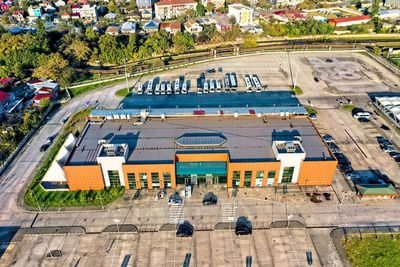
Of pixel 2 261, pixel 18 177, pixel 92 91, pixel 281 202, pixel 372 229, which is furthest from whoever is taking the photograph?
pixel 92 91

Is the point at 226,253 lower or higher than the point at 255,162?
lower

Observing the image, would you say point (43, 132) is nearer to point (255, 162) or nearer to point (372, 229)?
point (255, 162)

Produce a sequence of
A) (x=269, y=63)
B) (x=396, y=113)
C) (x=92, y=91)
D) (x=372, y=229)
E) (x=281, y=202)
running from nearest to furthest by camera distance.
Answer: (x=372, y=229) → (x=281, y=202) → (x=396, y=113) → (x=92, y=91) → (x=269, y=63)

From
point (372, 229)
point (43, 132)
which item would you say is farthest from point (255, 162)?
point (43, 132)

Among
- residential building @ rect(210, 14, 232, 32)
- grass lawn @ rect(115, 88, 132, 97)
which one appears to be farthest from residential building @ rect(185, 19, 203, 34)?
grass lawn @ rect(115, 88, 132, 97)

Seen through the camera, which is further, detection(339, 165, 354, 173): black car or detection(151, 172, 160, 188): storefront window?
detection(339, 165, 354, 173): black car

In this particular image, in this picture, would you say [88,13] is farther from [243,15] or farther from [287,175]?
[287,175]

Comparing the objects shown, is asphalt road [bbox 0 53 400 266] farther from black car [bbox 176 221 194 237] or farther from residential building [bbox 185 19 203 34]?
residential building [bbox 185 19 203 34]
